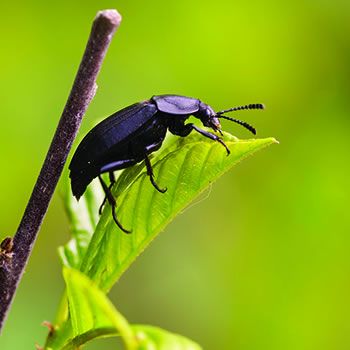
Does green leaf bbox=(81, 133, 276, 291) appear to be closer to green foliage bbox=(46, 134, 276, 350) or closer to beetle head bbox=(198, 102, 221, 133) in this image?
green foliage bbox=(46, 134, 276, 350)

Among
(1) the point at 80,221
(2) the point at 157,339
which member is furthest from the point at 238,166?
(2) the point at 157,339

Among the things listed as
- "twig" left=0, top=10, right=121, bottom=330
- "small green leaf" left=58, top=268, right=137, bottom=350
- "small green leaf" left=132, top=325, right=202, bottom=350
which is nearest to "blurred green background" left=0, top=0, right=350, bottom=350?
"small green leaf" left=58, top=268, right=137, bottom=350

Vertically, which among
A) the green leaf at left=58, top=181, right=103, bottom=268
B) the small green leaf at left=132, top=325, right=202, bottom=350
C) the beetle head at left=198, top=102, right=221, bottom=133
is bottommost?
the green leaf at left=58, top=181, right=103, bottom=268

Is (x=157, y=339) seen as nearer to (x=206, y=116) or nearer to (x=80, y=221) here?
(x=80, y=221)

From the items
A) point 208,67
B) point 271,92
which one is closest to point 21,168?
point 208,67

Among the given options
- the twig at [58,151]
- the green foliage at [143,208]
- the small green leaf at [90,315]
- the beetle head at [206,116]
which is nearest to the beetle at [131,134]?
the beetle head at [206,116]
